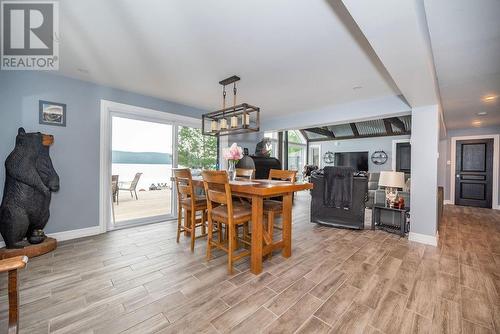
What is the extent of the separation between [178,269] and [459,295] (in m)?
2.62

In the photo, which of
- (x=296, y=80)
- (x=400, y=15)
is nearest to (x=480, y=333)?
(x=400, y=15)

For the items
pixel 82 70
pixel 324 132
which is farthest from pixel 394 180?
pixel 324 132

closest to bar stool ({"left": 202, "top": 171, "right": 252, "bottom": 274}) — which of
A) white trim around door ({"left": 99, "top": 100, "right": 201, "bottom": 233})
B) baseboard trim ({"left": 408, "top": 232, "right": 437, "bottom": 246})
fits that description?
white trim around door ({"left": 99, "top": 100, "right": 201, "bottom": 233})

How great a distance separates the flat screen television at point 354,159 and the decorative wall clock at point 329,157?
0.61 feet

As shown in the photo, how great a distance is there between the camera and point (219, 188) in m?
2.24

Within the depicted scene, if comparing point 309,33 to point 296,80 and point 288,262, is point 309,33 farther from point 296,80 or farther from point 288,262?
point 288,262

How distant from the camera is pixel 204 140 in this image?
15.9ft

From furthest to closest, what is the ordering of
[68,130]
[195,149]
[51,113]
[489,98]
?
[195,149] → [489,98] → [68,130] → [51,113]

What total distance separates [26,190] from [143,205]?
96.5 inches

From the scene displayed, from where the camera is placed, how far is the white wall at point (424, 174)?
307cm

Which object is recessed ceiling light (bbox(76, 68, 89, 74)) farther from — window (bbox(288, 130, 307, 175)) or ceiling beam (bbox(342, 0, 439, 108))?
window (bbox(288, 130, 307, 175))

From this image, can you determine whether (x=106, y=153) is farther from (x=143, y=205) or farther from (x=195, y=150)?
(x=143, y=205)

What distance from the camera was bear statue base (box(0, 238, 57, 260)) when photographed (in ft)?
7.66

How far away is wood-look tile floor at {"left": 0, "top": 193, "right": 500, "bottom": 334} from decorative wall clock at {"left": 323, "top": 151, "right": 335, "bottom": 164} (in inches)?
259
